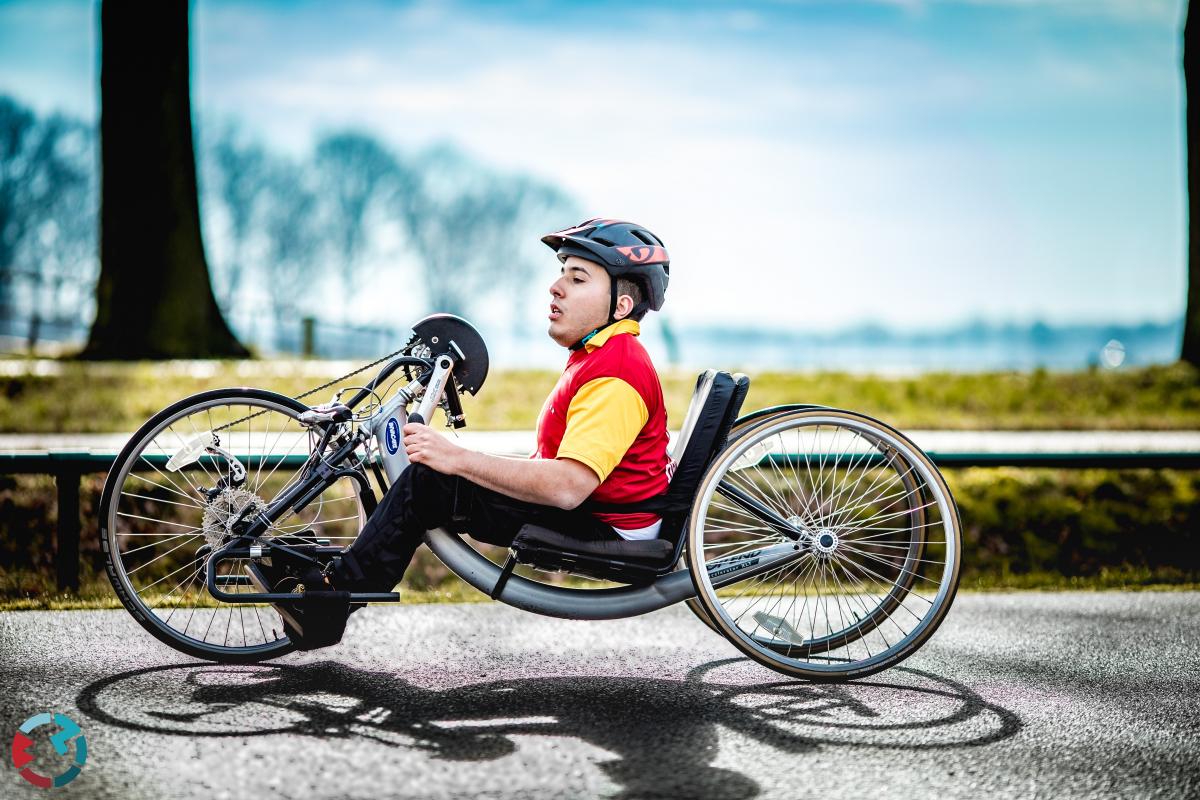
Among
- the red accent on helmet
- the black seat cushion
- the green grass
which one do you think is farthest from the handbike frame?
the green grass

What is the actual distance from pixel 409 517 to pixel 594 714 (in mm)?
859

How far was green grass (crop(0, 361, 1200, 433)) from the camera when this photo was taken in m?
10.9

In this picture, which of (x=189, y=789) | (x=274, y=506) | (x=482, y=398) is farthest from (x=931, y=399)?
(x=189, y=789)

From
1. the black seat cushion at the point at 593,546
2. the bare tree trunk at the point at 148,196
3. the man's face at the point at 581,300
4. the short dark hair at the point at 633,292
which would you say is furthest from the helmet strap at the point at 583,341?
the bare tree trunk at the point at 148,196

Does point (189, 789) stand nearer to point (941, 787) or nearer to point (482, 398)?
point (941, 787)

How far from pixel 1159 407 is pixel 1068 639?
896cm

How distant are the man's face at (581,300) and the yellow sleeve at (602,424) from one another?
0.26m

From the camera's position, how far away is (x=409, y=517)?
13.0 feet

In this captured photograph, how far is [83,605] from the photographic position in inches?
208

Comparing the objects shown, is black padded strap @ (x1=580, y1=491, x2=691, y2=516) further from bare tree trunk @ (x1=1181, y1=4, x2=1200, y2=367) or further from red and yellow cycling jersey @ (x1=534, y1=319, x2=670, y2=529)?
bare tree trunk @ (x1=1181, y1=4, x2=1200, y2=367)

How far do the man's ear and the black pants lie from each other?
0.71 metres

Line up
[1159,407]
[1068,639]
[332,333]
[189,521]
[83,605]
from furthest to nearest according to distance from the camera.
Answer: [332,333] < [1159,407] < [189,521] < [83,605] < [1068,639]

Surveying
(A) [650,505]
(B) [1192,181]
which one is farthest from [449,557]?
(B) [1192,181]

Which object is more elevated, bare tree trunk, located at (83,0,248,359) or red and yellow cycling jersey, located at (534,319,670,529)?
bare tree trunk, located at (83,0,248,359)
